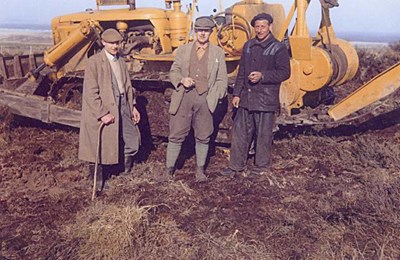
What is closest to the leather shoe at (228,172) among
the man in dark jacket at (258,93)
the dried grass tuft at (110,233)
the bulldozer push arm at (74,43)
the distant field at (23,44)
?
the man in dark jacket at (258,93)

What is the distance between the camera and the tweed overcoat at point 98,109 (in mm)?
5527

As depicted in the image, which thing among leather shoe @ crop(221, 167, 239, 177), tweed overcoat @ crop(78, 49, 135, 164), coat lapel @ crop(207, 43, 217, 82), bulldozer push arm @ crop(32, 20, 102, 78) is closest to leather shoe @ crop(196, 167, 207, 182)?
leather shoe @ crop(221, 167, 239, 177)

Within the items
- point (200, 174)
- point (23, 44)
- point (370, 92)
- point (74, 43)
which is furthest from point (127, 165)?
point (23, 44)

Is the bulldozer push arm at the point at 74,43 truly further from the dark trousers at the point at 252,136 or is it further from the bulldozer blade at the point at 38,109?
the dark trousers at the point at 252,136

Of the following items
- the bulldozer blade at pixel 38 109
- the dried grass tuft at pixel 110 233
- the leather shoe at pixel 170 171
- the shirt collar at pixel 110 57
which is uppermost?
the shirt collar at pixel 110 57

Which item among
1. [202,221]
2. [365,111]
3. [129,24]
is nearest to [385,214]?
[202,221]

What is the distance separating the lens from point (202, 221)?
4977mm

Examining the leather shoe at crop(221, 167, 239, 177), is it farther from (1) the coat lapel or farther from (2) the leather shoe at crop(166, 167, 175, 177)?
(1) the coat lapel

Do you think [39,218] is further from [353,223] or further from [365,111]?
[365,111]

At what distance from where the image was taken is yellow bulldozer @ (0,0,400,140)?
672cm

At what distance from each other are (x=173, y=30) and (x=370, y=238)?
4690 millimetres

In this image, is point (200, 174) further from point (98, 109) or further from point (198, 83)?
point (98, 109)

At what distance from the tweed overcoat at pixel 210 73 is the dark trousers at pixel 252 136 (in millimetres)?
535

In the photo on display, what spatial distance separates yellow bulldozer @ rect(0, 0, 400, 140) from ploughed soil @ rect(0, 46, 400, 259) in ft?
1.87
